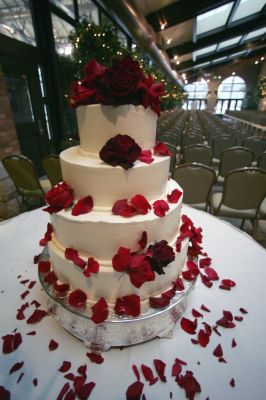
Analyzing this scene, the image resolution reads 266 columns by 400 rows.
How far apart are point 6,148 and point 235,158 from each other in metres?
3.32

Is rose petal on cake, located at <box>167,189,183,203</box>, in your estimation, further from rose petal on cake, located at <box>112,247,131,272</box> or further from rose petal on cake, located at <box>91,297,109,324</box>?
rose petal on cake, located at <box>91,297,109,324</box>

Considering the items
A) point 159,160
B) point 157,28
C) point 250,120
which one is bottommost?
point 250,120

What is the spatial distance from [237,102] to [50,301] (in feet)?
90.3

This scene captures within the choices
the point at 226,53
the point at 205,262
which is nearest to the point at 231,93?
the point at 226,53

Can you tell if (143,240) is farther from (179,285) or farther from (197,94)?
(197,94)

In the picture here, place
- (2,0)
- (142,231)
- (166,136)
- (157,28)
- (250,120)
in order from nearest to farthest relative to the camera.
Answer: (142,231), (2,0), (166,136), (157,28), (250,120)

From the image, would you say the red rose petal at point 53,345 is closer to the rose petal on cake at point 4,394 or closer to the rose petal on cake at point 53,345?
the rose petal on cake at point 53,345

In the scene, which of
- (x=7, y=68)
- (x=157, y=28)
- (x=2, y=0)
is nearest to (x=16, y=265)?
(x=7, y=68)

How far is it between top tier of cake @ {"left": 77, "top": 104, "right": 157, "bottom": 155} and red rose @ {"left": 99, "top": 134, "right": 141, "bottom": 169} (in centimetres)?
7

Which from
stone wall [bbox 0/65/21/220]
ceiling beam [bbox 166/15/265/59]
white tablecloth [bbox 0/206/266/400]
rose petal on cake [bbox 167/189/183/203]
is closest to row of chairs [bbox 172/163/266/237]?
white tablecloth [bbox 0/206/266/400]

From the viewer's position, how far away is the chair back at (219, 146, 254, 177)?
10.6 feet

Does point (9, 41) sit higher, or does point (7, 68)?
point (9, 41)

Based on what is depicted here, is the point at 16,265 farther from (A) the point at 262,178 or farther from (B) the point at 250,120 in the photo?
(B) the point at 250,120

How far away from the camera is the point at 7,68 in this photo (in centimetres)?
344
